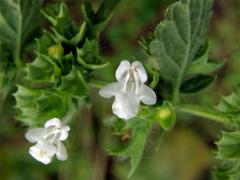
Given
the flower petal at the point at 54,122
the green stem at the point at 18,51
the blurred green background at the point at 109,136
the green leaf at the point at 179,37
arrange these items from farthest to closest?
the blurred green background at the point at 109,136 → the green stem at the point at 18,51 → the flower petal at the point at 54,122 → the green leaf at the point at 179,37

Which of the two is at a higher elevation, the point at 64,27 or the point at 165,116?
the point at 64,27

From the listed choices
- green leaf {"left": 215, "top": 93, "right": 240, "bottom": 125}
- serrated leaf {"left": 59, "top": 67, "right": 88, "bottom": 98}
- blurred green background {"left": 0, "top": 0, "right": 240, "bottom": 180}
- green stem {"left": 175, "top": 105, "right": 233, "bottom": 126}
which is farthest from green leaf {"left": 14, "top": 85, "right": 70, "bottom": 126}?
blurred green background {"left": 0, "top": 0, "right": 240, "bottom": 180}

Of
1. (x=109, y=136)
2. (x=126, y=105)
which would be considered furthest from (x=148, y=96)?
(x=109, y=136)

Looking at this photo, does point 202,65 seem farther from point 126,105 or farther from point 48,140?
point 48,140

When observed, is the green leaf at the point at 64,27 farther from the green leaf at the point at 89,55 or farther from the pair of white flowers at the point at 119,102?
the pair of white flowers at the point at 119,102

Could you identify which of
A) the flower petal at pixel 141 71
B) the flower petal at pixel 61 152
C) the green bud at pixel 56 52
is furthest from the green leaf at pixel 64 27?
the flower petal at pixel 61 152

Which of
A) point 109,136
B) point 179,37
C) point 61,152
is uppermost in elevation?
point 179,37

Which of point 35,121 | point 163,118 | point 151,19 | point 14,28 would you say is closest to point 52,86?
point 35,121
